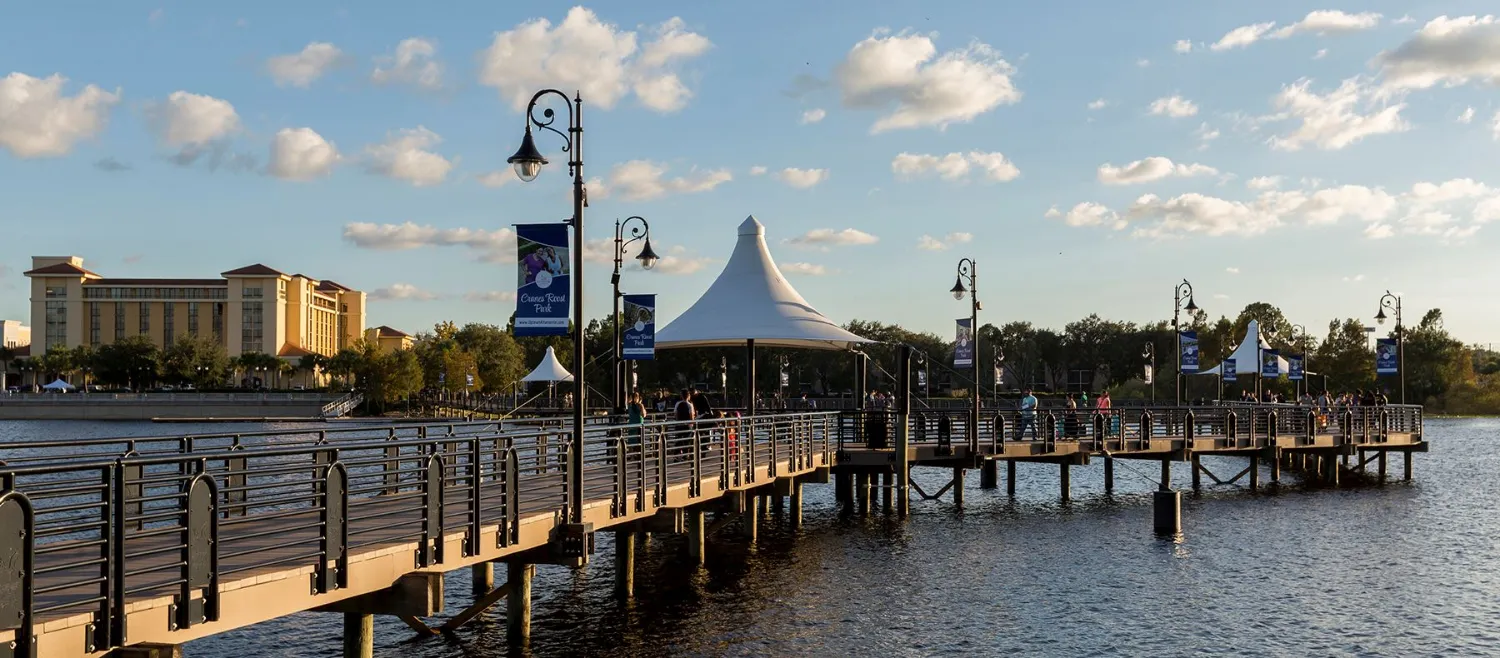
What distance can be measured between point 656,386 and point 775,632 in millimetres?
100234

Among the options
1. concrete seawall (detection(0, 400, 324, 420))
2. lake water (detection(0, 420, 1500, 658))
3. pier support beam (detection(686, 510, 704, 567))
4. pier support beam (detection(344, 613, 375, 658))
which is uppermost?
concrete seawall (detection(0, 400, 324, 420))

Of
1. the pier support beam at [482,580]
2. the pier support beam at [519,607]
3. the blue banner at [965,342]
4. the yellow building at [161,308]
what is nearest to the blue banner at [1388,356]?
the blue banner at [965,342]

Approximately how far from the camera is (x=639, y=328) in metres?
31.2

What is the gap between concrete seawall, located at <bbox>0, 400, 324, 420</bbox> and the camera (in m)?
111

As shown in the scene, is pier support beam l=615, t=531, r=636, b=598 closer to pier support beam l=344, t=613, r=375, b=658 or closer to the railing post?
pier support beam l=344, t=613, r=375, b=658

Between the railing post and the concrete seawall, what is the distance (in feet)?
351

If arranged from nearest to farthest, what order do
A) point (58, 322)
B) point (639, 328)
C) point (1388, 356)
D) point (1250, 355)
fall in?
point (639, 328) → point (1388, 356) → point (1250, 355) → point (58, 322)

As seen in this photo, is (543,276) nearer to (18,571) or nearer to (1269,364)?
A: (18,571)

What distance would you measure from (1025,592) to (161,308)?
167 m

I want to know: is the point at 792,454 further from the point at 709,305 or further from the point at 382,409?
the point at 382,409

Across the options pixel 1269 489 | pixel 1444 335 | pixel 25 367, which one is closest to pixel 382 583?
pixel 1269 489

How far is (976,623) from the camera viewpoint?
829 inches

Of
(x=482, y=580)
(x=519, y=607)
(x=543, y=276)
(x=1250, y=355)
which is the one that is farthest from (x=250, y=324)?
(x=543, y=276)

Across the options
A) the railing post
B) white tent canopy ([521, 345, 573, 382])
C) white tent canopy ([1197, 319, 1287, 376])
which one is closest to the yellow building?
white tent canopy ([521, 345, 573, 382])
